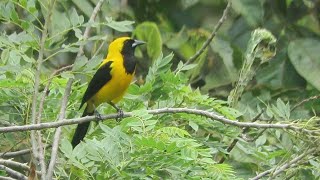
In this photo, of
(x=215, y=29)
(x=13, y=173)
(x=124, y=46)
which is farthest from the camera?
(x=124, y=46)

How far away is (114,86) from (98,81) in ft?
0.36

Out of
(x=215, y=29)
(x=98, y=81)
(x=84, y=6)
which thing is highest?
(x=84, y=6)

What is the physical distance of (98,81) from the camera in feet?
18.8

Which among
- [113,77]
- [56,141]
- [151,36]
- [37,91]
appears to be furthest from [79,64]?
[151,36]

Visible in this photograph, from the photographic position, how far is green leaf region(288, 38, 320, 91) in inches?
284

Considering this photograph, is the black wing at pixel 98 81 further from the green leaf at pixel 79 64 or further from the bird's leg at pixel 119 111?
the green leaf at pixel 79 64

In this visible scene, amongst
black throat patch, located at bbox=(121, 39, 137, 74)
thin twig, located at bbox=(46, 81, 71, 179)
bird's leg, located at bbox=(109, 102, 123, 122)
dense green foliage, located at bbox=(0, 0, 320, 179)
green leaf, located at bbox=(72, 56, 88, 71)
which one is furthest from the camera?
black throat patch, located at bbox=(121, 39, 137, 74)

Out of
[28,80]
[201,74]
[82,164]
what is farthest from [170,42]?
[82,164]

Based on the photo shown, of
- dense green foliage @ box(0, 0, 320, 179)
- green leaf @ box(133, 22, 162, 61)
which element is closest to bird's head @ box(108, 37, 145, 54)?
dense green foliage @ box(0, 0, 320, 179)

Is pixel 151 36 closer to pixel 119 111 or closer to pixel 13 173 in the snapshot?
pixel 119 111

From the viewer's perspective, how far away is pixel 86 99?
5.30 meters

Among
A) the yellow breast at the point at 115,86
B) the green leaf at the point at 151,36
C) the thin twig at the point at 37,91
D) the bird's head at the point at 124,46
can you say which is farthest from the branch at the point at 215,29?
the green leaf at the point at 151,36

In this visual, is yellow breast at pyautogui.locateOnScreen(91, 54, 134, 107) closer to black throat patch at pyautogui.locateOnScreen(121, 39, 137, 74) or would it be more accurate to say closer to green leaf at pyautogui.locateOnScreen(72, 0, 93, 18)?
black throat patch at pyautogui.locateOnScreen(121, 39, 137, 74)

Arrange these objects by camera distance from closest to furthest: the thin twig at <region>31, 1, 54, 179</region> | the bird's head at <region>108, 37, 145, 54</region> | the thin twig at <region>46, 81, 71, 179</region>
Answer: the thin twig at <region>46, 81, 71, 179</region>
the thin twig at <region>31, 1, 54, 179</region>
the bird's head at <region>108, 37, 145, 54</region>
